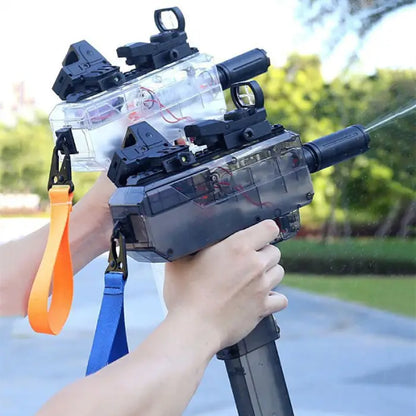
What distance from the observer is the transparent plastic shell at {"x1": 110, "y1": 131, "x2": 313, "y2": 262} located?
29.3 inches

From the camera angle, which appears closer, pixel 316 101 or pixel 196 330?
pixel 196 330

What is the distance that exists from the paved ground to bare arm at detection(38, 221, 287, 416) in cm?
320

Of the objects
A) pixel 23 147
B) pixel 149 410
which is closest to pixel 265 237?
pixel 149 410

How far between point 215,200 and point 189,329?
0.12 metres

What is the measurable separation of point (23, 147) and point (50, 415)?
5704 mm

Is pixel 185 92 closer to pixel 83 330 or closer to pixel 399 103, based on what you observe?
pixel 399 103

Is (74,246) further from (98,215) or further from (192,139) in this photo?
(192,139)

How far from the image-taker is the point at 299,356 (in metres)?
5.36

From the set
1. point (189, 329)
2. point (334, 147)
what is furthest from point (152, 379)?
point (334, 147)

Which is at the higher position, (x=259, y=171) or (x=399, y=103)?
(x=399, y=103)

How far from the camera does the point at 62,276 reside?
0.85 meters

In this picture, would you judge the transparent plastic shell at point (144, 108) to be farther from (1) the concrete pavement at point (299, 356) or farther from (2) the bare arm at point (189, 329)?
(1) the concrete pavement at point (299, 356)

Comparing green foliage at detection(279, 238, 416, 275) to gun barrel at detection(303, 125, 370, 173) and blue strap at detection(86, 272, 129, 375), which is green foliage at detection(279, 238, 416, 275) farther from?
blue strap at detection(86, 272, 129, 375)

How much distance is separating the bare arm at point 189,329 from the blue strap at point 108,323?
2 cm
